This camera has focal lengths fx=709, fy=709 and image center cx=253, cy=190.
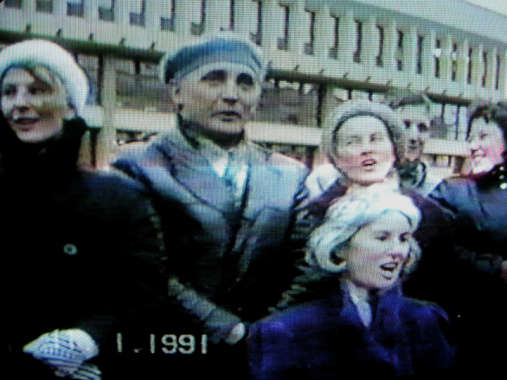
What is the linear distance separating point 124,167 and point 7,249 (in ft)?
1.73

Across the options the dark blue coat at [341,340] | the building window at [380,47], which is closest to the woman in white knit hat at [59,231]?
the dark blue coat at [341,340]

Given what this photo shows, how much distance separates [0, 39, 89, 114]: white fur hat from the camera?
251 cm

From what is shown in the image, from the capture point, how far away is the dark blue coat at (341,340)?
2781mm

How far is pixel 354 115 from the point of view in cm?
273

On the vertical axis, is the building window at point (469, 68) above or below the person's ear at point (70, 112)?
above

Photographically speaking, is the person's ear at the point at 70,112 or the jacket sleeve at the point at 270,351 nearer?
the person's ear at the point at 70,112

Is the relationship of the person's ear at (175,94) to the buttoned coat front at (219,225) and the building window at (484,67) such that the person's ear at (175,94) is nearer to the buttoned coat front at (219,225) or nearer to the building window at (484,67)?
the buttoned coat front at (219,225)

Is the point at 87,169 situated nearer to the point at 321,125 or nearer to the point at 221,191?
the point at 221,191

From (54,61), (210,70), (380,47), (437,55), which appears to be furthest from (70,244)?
(437,55)

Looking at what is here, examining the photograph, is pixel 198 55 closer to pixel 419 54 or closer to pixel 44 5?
pixel 44 5

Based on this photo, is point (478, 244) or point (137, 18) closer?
point (137, 18)

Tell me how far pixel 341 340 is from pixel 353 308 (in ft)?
0.45

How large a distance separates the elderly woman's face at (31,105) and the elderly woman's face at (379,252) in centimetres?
121

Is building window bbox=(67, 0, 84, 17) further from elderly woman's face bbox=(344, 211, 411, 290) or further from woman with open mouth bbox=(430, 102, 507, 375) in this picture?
woman with open mouth bbox=(430, 102, 507, 375)
